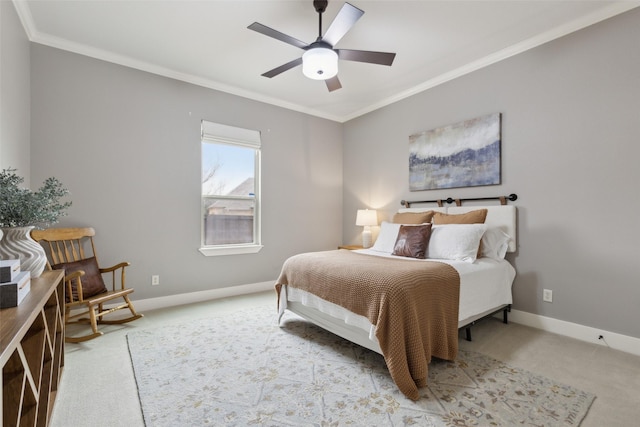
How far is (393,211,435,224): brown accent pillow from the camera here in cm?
349

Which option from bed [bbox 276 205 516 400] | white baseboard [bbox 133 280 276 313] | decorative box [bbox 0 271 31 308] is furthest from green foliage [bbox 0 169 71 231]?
white baseboard [bbox 133 280 276 313]

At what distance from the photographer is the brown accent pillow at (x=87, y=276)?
8.82 ft

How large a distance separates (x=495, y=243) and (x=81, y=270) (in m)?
3.82

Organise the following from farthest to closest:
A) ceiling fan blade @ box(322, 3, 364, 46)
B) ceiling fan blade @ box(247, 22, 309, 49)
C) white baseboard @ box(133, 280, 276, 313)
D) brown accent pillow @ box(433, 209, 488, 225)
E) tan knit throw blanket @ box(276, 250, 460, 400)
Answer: white baseboard @ box(133, 280, 276, 313) → brown accent pillow @ box(433, 209, 488, 225) → ceiling fan blade @ box(247, 22, 309, 49) → ceiling fan blade @ box(322, 3, 364, 46) → tan knit throw blanket @ box(276, 250, 460, 400)

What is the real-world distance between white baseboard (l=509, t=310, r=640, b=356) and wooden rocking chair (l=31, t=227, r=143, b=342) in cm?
377

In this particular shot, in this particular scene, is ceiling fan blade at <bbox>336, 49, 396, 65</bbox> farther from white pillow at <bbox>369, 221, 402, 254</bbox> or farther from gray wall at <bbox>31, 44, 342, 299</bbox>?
gray wall at <bbox>31, 44, 342, 299</bbox>

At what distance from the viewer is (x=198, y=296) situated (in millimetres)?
3662

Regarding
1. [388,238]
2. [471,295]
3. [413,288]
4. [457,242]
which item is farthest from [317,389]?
[388,238]

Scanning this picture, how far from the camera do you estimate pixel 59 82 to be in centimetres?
290

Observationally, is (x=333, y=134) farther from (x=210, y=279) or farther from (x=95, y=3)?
(x=95, y=3)

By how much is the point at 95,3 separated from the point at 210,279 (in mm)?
2868

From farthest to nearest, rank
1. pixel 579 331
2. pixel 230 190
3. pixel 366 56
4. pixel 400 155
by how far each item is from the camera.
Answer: pixel 400 155
pixel 230 190
pixel 579 331
pixel 366 56

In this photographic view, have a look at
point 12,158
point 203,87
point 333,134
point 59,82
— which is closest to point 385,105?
point 333,134

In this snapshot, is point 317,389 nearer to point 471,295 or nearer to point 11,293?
point 471,295
